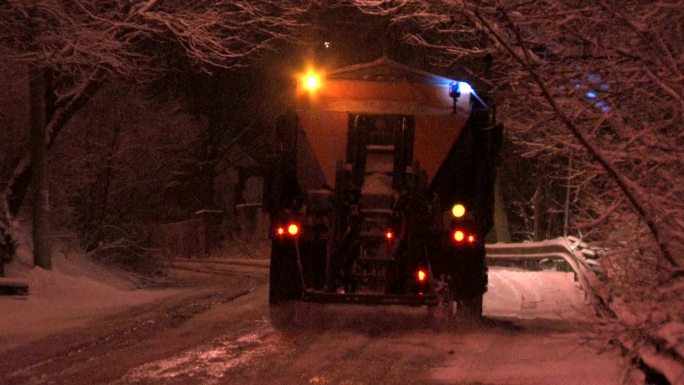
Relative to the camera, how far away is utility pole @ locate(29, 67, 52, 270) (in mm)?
16828

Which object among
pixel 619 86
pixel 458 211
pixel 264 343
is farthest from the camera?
pixel 458 211

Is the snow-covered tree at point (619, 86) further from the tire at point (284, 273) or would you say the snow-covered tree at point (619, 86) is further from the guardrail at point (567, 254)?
the tire at point (284, 273)

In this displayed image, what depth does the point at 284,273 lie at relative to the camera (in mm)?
13523

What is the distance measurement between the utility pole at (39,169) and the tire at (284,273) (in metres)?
5.41

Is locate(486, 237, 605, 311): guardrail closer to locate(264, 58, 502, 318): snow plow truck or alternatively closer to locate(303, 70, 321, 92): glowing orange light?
locate(264, 58, 502, 318): snow plow truck

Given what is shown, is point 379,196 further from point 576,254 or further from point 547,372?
point 576,254

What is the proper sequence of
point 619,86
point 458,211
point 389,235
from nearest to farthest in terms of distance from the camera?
point 619,86 → point 389,235 → point 458,211

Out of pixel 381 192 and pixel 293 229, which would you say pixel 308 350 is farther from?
pixel 381 192

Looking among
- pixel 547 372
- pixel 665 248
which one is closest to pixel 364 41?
pixel 547 372

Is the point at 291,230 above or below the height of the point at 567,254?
above

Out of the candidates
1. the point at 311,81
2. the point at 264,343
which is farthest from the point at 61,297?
the point at 264,343

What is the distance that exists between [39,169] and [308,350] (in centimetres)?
773

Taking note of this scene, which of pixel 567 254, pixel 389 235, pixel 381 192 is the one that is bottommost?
pixel 567 254

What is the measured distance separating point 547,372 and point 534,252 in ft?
42.0
